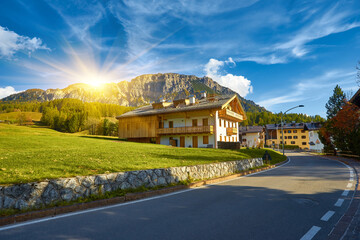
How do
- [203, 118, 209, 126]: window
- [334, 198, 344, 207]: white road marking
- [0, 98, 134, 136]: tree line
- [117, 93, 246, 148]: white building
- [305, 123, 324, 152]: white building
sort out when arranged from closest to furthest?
[334, 198, 344, 207]: white road marking → [117, 93, 246, 148]: white building → [203, 118, 209, 126]: window → [305, 123, 324, 152]: white building → [0, 98, 134, 136]: tree line

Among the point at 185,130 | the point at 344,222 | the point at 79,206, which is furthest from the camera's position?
the point at 185,130

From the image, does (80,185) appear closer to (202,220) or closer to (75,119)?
(202,220)

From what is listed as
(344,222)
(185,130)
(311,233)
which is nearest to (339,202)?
(344,222)

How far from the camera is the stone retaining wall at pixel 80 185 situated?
5.29 m

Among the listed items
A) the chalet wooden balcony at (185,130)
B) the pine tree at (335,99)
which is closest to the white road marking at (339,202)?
the chalet wooden balcony at (185,130)

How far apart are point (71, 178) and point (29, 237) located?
2.34 m

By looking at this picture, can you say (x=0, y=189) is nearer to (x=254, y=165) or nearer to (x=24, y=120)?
(x=254, y=165)

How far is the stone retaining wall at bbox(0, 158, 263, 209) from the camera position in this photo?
529 centimetres

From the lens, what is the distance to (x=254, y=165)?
55.1ft

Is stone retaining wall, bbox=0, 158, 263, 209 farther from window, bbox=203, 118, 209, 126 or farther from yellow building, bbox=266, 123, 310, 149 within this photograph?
yellow building, bbox=266, 123, 310, 149

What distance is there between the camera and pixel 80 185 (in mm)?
6453

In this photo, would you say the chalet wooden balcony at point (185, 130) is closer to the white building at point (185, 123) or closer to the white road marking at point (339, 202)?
the white building at point (185, 123)

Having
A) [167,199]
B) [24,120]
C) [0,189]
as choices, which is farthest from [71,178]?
[24,120]

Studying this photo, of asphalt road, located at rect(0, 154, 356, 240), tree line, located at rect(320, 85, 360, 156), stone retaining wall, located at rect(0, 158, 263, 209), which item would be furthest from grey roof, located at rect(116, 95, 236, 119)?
asphalt road, located at rect(0, 154, 356, 240)
